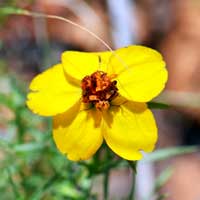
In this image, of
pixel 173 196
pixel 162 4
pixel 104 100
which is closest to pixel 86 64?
pixel 104 100

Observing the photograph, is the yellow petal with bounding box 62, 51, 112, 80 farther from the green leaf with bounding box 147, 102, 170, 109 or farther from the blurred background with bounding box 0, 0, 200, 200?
the blurred background with bounding box 0, 0, 200, 200

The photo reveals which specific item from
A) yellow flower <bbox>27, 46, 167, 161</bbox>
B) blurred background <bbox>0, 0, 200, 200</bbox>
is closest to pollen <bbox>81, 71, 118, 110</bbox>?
yellow flower <bbox>27, 46, 167, 161</bbox>

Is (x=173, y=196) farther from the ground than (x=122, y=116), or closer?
closer

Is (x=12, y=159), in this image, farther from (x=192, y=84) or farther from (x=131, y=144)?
(x=192, y=84)

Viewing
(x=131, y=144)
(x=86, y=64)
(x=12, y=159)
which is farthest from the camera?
(x=12, y=159)

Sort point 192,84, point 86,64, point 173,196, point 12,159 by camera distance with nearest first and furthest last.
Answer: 1. point 86,64
2. point 12,159
3. point 173,196
4. point 192,84

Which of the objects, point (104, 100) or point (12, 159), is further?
point (12, 159)
